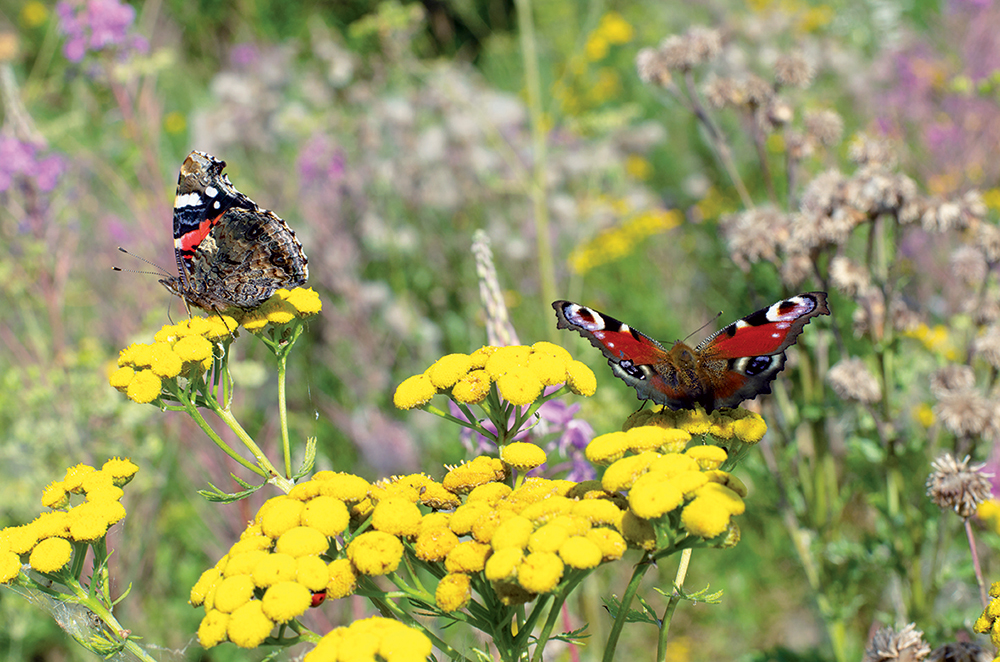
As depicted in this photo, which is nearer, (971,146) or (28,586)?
(28,586)

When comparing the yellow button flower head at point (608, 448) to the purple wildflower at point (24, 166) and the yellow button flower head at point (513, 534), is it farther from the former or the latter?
the purple wildflower at point (24, 166)

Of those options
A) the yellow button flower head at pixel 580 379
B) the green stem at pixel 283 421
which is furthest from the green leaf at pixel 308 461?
the yellow button flower head at pixel 580 379

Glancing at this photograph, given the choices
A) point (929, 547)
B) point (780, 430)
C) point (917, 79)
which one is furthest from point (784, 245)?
point (917, 79)

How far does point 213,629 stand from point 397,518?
41 cm

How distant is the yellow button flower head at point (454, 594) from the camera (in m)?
1.51

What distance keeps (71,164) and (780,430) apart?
15.6ft

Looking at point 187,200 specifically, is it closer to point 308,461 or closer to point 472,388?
point 308,461

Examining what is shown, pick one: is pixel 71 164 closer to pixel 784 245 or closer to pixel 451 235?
pixel 451 235

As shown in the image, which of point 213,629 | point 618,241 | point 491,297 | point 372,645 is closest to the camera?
point 372,645

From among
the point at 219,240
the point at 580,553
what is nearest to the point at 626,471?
the point at 580,553

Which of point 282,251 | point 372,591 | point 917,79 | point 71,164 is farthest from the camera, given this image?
point 917,79

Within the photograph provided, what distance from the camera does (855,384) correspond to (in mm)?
2838

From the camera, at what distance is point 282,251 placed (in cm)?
282

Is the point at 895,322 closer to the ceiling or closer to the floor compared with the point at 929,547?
closer to the ceiling
